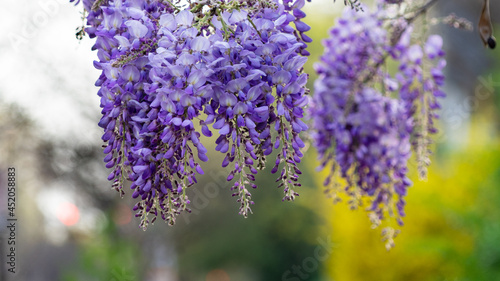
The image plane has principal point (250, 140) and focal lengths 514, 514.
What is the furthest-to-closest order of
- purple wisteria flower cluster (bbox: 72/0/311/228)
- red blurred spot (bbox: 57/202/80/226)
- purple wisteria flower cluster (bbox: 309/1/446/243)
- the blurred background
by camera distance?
1. red blurred spot (bbox: 57/202/80/226)
2. the blurred background
3. purple wisteria flower cluster (bbox: 309/1/446/243)
4. purple wisteria flower cluster (bbox: 72/0/311/228)

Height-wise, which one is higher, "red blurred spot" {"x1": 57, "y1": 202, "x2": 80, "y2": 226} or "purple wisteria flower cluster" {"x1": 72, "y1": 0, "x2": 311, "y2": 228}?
"purple wisteria flower cluster" {"x1": 72, "y1": 0, "x2": 311, "y2": 228}

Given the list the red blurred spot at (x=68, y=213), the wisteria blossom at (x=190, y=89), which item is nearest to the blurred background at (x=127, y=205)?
the red blurred spot at (x=68, y=213)

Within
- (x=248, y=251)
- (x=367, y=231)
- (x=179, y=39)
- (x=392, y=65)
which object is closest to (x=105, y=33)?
(x=179, y=39)

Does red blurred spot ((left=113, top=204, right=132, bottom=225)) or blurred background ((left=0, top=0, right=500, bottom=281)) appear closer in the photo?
blurred background ((left=0, top=0, right=500, bottom=281))

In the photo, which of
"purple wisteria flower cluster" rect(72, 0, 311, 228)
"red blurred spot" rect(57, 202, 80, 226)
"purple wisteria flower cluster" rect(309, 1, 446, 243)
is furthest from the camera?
"red blurred spot" rect(57, 202, 80, 226)

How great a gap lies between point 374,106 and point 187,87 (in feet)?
4.23

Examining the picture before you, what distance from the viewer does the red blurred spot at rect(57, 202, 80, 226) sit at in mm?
6478

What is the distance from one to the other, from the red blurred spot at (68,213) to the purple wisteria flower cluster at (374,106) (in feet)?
15.9

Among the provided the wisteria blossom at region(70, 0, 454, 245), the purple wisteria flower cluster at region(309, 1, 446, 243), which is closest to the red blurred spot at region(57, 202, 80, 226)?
the purple wisteria flower cluster at region(309, 1, 446, 243)

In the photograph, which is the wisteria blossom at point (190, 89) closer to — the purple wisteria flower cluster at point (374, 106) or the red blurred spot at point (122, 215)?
the purple wisteria flower cluster at point (374, 106)

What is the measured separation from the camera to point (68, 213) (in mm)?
6797

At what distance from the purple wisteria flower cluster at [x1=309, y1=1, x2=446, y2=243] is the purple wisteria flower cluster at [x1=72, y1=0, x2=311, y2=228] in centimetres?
101

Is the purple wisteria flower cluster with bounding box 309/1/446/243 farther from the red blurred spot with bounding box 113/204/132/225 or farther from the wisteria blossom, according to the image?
the red blurred spot with bounding box 113/204/132/225

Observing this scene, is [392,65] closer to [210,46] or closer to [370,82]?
[370,82]
